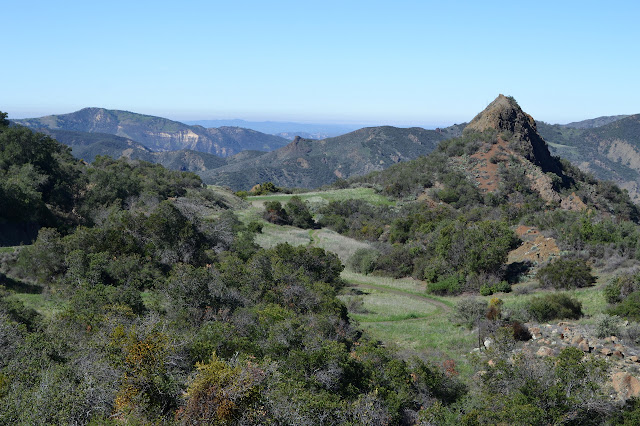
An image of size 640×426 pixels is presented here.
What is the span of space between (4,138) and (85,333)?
30911mm

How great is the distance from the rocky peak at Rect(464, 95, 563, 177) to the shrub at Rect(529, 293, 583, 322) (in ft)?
139

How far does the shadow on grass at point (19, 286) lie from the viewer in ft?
58.2

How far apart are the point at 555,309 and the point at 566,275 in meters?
6.50

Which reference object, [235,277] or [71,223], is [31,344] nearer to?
[235,277]

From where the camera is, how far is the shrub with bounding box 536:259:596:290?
78.3 feet

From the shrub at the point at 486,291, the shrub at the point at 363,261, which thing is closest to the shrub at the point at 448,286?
the shrub at the point at 486,291

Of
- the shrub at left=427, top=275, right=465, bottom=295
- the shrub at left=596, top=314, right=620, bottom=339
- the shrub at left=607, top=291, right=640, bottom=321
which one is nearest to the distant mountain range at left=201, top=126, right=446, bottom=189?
the shrub at left=427, top=275, right=465, bottom=295

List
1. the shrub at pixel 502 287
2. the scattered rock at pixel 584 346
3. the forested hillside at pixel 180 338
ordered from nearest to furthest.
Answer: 1. the forested hillside at pixel 180 338
2. the scattered rock at pixel 584 346
3. the shrub at pixel 502 287

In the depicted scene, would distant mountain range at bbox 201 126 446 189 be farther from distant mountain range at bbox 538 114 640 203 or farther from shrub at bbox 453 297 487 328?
shrub at bbox 453 297 487 328

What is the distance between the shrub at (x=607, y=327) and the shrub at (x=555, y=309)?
2.61 m

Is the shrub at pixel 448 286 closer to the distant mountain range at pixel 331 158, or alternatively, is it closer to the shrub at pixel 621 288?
the shrub at pixel 621 288

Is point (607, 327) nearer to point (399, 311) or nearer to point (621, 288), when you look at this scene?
point (621, 288)

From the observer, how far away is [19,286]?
1794cm

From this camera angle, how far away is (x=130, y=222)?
77.6 feet
